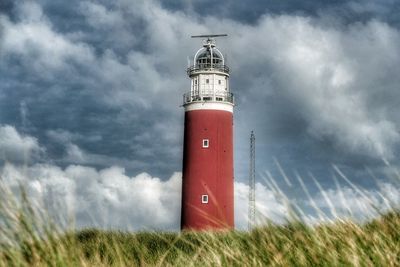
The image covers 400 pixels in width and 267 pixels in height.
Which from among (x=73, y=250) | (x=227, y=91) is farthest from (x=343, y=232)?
(x=227, y=91)

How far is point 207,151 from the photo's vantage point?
23.2m

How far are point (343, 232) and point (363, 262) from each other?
3.17ft

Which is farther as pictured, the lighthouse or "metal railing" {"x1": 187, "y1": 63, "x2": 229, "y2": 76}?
"metal railing" {"x1": 187, "y1": 63, "x2": 229, "y2": 76}

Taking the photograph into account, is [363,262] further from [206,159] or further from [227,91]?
[227,91]

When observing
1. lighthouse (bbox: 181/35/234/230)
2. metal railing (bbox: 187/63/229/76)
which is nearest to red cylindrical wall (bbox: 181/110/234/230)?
lighthouse (bbox: 181/35/234/230)

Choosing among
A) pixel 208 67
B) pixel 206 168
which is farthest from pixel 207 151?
pixel 208 67

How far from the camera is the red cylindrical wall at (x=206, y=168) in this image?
76.0ft

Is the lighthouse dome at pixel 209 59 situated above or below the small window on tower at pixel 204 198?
above

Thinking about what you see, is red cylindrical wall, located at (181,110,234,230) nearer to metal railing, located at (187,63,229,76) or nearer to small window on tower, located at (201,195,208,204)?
small window on tower, located at (201,195,208,204)

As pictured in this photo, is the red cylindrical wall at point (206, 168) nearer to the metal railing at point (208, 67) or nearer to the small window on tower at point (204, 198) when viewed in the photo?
the small window on tower at point (204, 198)

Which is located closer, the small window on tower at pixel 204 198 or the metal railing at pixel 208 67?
the small window on tower at pixel 204 198

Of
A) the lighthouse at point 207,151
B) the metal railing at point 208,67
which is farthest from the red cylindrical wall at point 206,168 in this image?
the metal railing at point 208,67

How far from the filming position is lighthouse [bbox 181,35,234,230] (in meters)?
23.2

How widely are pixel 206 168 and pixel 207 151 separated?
25.4 inches
